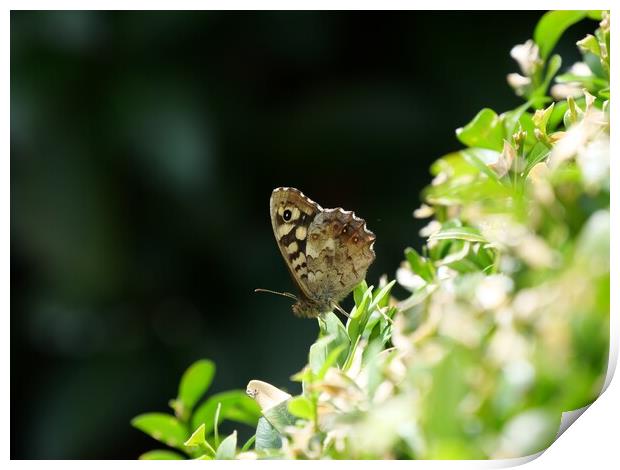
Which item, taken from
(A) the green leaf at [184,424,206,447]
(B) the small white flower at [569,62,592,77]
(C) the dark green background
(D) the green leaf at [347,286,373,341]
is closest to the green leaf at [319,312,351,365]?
(D) the green leaf at [347,286,373,341]

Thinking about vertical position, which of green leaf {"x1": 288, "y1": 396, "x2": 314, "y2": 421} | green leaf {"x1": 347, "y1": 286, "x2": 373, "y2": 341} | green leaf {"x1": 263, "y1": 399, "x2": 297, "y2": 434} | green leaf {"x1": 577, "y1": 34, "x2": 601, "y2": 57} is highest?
green leaf {"x1": 577, "y1": 34, "x2": 601, "y2": 57}

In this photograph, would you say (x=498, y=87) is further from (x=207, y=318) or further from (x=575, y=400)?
(x=575, y=400)

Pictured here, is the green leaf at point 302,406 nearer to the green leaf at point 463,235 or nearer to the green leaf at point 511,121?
the green leaf at point 463,235

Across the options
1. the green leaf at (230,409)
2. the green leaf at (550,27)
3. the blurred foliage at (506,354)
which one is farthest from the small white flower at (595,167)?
the green leaf at (230,409)

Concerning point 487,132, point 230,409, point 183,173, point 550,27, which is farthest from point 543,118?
point 183,173

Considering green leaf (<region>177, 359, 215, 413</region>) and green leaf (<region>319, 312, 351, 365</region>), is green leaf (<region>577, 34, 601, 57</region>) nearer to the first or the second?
green leaf (<region>319, 312, 351, 365</region>)

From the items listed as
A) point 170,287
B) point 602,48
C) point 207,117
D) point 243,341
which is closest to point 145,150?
point 207,117

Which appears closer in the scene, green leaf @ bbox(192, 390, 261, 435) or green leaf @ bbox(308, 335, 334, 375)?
green leaf @ bbox(308, 335, 334, 375)
